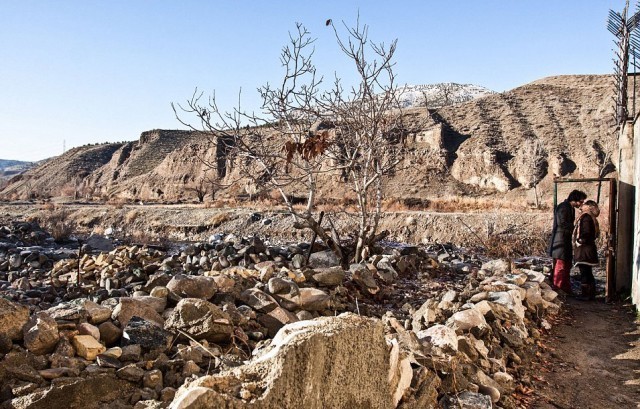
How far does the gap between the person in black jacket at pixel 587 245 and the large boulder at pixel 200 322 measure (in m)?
6.10

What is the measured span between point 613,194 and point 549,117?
4181 centimetres

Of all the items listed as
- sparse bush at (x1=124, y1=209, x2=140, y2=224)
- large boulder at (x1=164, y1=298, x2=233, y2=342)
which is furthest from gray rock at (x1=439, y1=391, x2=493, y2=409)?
sparse bush at (x1=124, y1=209, x2=140, y2=224)

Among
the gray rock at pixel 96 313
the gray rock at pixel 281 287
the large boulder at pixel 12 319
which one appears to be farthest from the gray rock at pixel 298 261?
the large boulder at pixel 12 319

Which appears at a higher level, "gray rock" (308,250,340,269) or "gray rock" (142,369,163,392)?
"gray rock" (142,369,163,392)

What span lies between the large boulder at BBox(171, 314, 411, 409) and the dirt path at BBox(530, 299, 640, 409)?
1951mm

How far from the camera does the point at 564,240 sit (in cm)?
803

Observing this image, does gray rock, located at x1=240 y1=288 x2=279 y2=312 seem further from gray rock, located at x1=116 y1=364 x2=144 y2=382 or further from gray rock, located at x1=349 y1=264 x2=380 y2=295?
gray rock, located at x1=349 y1=264 x2=380 y2=295

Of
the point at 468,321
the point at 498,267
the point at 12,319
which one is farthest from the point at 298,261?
the point at 12,319

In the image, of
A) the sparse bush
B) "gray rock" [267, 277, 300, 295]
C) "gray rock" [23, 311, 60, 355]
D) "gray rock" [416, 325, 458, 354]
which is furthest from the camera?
the sparse bush

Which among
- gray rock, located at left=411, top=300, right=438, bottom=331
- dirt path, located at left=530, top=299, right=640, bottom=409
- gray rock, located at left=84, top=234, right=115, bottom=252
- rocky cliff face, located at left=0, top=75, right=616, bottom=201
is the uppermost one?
rocky cliff face, located at left=0, top=75, right=616, bottom=201

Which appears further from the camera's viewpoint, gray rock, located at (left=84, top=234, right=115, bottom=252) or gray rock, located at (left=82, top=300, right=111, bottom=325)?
gray rock, located at (left=84, top=234, right=115, bottom=252)

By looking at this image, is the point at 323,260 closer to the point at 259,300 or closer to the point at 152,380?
the point at 259,300

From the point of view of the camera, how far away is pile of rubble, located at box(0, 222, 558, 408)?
2.53m

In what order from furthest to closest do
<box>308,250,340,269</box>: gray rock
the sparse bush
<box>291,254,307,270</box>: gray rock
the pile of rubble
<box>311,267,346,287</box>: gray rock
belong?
the sparse bush → <box>308,250,340,269</box>: gray rock → <box>291,254,307,270</box>: gray rock → <box>311,267,346,287</box>: gray rock → the pile of rubble
